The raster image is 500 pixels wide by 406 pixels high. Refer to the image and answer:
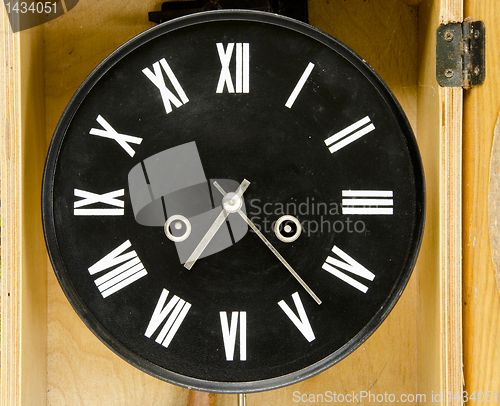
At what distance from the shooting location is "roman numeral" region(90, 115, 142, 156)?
90 cm

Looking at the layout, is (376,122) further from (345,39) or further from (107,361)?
(107,361)

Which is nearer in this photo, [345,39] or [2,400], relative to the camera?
[2,400]

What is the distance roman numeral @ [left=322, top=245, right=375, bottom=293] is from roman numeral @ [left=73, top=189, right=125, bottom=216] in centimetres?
47

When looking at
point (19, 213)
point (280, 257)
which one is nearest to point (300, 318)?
point (280, 257)

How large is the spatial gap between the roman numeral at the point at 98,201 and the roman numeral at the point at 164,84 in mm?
218

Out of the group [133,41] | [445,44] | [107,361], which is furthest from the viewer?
[107,361]

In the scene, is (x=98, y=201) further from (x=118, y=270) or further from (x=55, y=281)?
(x=55, y=281)

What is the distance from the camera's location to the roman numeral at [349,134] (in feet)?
2.98

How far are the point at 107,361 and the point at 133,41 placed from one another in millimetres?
841

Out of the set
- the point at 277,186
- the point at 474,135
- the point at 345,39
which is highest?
the point at 345,39

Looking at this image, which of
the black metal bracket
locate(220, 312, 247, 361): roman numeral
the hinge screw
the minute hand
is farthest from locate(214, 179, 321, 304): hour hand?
the hinge screw

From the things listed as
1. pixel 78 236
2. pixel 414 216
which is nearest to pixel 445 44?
pixel 414 216

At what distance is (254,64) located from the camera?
35.5 inches

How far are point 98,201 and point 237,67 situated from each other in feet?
1.36
